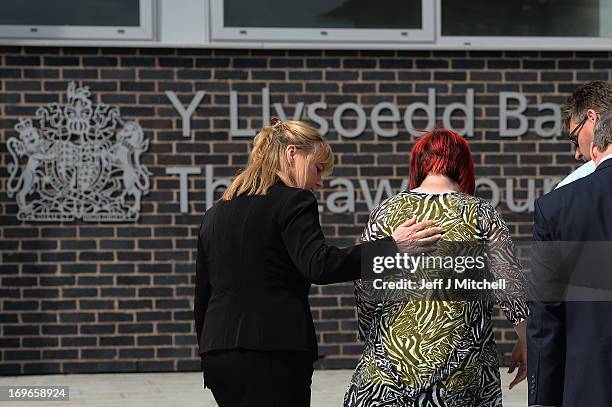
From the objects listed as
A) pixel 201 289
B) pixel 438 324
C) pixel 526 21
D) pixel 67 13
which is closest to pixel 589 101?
pixel 438 324

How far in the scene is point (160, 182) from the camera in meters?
8.55

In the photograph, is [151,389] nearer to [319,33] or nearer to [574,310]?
[319,33]

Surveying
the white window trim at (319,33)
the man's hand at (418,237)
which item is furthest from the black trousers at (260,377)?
the white window trim at (319,33)

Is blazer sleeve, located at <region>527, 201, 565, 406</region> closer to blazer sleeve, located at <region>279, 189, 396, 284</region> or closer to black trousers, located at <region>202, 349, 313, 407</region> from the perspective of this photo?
blazer sleeve, located at <region>279, 189, 396, 284</region>

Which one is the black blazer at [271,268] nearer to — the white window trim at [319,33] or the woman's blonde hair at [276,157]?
the woman's blonde hair at [276,157]

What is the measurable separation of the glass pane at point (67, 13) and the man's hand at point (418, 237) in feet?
17.9

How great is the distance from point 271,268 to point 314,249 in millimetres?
170

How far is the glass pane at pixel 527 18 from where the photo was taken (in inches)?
348

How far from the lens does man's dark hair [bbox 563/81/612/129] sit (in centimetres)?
434

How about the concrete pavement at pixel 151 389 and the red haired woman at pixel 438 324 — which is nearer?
the red haired woman at pixel 438 324

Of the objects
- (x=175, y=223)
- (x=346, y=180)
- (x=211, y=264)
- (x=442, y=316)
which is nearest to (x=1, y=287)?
(x=175, y=223)

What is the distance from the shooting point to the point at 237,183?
12.4 ft

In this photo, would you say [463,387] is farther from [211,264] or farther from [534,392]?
[211,264]

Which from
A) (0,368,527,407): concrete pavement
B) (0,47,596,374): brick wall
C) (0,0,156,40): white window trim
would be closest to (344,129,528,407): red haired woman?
(0,368,527,407): concrete pavement
